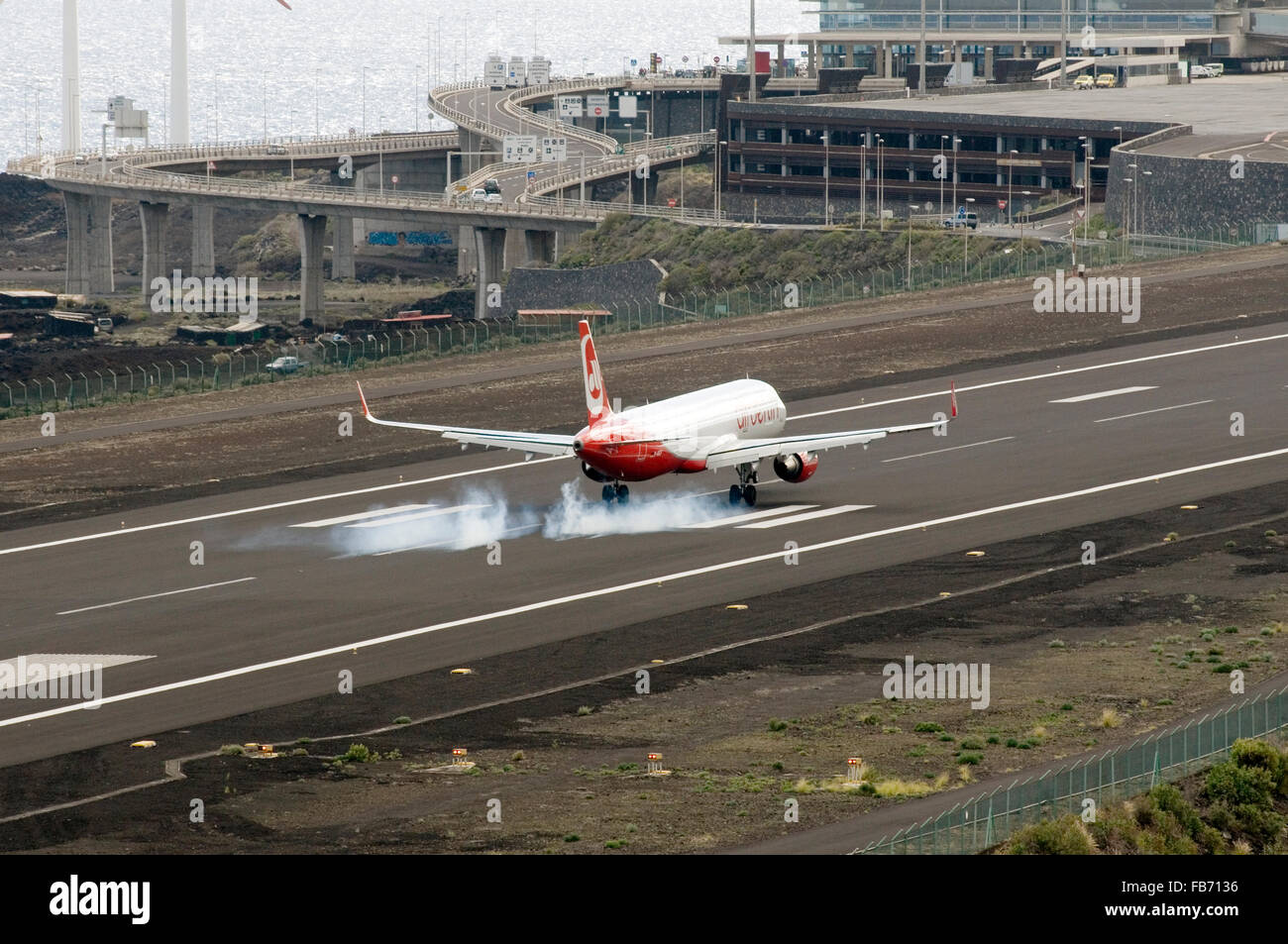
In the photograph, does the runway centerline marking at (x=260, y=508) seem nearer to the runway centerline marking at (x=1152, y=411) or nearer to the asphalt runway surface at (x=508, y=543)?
the asphalt runway surface at (x=508, y=543)

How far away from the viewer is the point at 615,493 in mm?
79125

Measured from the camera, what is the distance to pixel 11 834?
4375 cm

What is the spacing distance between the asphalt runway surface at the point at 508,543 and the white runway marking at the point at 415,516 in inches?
7.8

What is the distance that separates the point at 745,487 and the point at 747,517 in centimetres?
164

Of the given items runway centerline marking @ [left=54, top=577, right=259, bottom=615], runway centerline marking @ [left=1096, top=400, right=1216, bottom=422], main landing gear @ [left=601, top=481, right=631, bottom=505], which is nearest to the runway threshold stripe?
main landing gear @ [left=601, top=481, right=631, bottom=505]

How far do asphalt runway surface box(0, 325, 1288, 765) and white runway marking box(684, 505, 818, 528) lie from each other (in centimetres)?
16

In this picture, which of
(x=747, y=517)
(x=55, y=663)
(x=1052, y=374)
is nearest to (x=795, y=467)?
(x=747, y=517)

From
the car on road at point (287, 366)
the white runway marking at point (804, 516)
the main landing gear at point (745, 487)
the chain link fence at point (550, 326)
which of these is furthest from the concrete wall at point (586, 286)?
the white runway marking at point (804, 516)

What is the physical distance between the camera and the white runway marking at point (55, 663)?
5794cm

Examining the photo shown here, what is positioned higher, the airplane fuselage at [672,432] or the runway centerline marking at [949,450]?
the airplane fuselage at [672,432]

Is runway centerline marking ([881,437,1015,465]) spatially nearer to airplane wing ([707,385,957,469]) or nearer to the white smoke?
the white smoke

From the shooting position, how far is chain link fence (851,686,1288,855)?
41.4 meters

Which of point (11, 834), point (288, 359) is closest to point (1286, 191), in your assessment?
point (288, 359)
